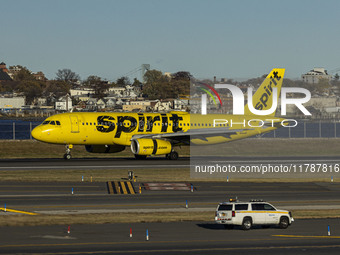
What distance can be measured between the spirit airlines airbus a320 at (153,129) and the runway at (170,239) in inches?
1329

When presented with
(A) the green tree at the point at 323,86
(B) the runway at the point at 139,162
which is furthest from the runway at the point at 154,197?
(A) the green tree at the point at 323,86

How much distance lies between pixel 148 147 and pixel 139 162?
195 cm

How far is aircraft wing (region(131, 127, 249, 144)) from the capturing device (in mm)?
70344

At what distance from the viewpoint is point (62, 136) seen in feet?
224

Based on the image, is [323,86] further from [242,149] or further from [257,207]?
[257,207]

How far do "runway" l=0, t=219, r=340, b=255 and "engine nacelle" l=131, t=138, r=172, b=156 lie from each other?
31738mm

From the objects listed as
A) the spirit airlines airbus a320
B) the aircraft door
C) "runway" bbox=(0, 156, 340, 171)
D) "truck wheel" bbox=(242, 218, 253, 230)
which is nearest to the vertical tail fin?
the spirit airlines airbus a320

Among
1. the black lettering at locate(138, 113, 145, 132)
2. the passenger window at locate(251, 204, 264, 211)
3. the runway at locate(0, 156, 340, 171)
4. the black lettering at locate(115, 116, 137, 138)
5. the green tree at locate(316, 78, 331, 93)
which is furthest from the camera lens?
the green tree at locate(316, 78, 331, 93)

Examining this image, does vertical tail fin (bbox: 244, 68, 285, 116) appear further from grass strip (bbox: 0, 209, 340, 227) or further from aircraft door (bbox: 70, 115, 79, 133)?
grass strip (bbox: 0, 209, 340, 227)

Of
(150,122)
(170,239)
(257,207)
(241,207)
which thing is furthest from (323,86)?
(170,239)

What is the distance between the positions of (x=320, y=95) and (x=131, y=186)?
3290cm

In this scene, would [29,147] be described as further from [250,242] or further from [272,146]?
[250,242]

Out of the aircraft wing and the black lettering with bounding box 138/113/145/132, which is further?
the black lettering with bounding box 138/113/145/132

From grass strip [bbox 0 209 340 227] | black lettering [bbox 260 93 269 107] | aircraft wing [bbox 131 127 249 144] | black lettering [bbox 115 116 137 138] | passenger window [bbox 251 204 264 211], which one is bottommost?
grass strip [bbox 0 209 340 227]
